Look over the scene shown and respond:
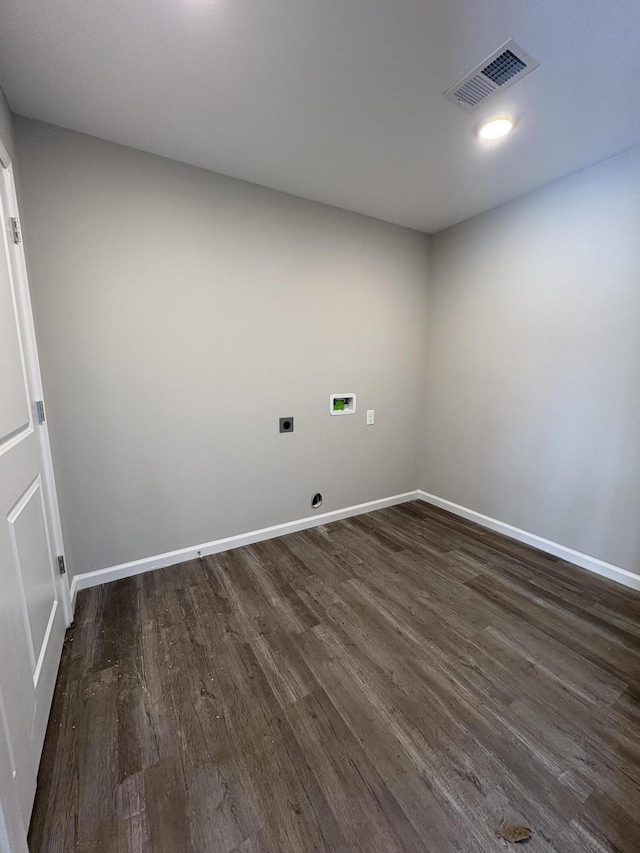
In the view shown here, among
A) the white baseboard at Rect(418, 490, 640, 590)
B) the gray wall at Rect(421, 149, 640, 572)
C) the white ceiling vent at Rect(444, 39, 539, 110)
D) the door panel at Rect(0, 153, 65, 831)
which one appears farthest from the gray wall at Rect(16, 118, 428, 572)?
the white ceiling vent at Rect(444, 39, 539, 110)

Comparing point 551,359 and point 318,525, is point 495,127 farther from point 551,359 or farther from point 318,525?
point 318,525

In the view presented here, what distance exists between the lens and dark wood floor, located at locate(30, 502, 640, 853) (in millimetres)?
972

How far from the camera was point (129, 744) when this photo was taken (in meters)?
1.18

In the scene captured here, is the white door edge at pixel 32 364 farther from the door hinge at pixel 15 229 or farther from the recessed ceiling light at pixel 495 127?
the recessed ceiling light at pixel 495 127

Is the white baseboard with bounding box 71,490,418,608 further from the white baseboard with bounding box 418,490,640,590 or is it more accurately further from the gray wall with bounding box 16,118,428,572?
the white baseboard with bounding box 418,490,640,590

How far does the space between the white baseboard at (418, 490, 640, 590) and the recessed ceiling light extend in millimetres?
2623

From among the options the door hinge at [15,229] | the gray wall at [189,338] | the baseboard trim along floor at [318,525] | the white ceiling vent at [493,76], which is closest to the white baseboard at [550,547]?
the baseboard trim along floor at [318,525]

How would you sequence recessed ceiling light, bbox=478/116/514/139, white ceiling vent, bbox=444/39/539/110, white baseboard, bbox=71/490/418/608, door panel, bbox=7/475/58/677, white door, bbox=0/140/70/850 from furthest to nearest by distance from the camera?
white baseboard, bbox=71/490/418/608, recessed ceiling light, bbox=478/116/514/139, white ceiling vent, bbox=444/39/539/110, door panel, bbox=7/475/58/677, white door, bbox=0/140/70/850

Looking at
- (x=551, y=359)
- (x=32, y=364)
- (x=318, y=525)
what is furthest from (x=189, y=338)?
(x=551, y=359)

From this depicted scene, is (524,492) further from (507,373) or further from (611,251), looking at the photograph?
(611,251)

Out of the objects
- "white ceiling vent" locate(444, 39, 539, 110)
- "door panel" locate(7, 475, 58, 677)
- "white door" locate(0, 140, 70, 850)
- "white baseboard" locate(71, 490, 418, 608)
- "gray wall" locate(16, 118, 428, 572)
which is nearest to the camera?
"white door" locate(0, 140, 70, 850)

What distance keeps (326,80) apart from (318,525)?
279 centimetres

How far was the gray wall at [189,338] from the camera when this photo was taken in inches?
70.9

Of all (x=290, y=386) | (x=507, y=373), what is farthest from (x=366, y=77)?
(x=507, y=373)
